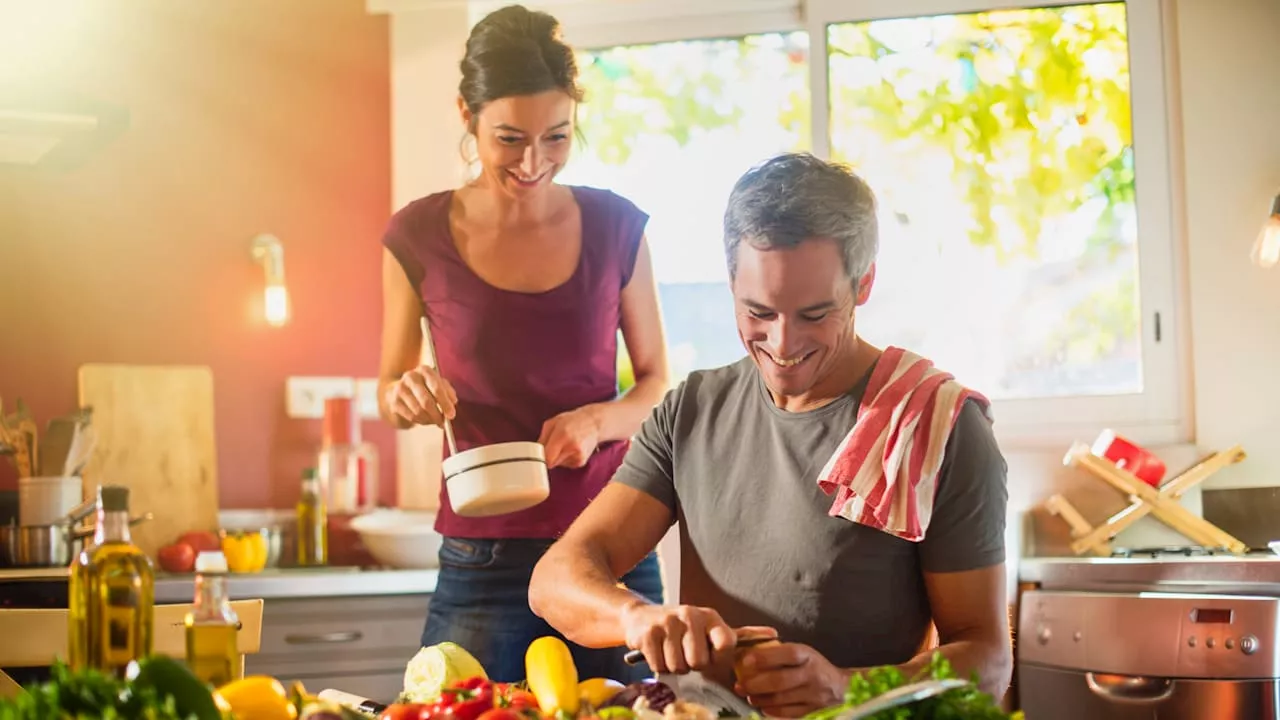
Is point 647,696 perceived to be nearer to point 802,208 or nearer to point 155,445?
point 802,208

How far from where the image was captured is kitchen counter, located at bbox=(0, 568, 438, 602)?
298 cm

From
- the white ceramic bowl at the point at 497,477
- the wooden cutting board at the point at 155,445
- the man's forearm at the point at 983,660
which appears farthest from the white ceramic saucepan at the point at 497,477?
the wooden cutting board at the point at 155,445

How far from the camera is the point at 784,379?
1.76 metres

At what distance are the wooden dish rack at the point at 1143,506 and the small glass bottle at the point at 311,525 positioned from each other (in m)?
1.81

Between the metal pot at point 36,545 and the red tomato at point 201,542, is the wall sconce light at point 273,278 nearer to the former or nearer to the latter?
the red tomato at point 201,542

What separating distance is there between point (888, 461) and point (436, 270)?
4.28 ft

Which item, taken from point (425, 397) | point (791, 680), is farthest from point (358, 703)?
point (425, 397)

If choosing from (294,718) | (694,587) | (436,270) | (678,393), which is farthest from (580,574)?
(436,270)

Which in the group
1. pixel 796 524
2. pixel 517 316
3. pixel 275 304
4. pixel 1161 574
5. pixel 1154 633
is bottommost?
pixel 1154 633

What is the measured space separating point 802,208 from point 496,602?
1.04 m

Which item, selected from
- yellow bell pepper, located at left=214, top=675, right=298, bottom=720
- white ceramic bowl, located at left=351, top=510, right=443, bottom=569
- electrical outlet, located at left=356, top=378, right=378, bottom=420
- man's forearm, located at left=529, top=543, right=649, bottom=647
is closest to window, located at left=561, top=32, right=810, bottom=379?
electrical outlet, located at left=356, top=378, right=378, bottom=420

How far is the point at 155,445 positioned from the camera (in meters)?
3.50

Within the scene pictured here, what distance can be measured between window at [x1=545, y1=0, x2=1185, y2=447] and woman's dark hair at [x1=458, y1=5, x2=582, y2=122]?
1.21m

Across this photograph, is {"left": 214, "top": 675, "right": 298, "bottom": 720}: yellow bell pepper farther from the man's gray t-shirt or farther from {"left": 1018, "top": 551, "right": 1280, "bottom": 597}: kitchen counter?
{"left": 1018, "top": 551, "right": 1280, "bottom": 597}: kitchen counter
